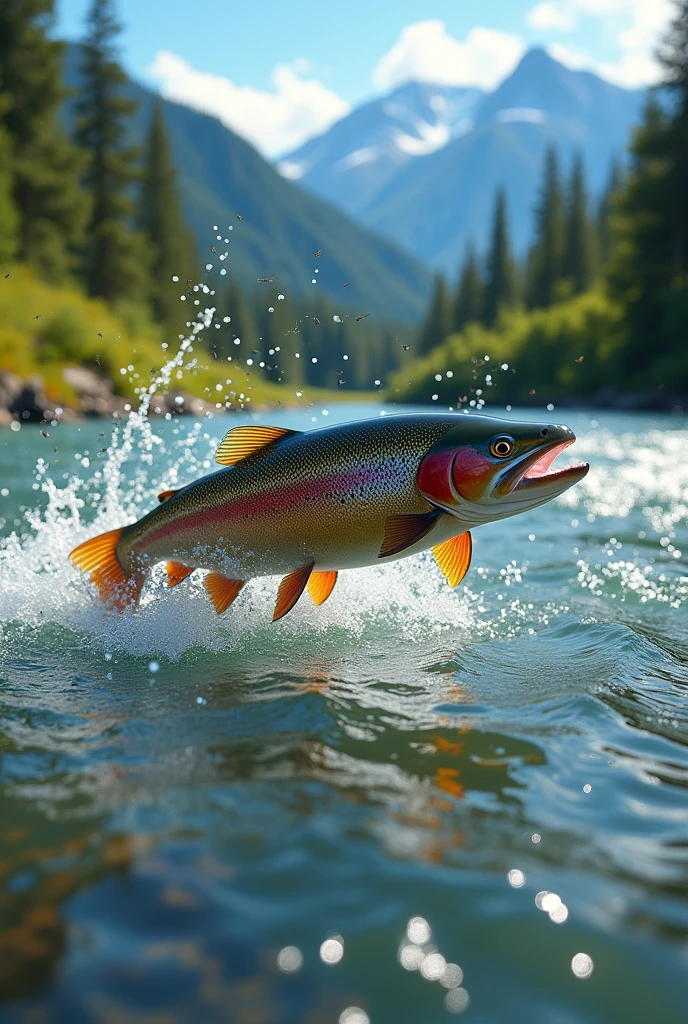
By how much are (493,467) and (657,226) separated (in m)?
46.6

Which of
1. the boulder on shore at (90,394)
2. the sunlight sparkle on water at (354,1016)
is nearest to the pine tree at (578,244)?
the boulder on shore at (90,394)

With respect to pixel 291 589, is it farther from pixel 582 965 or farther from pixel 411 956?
pixel 582 965

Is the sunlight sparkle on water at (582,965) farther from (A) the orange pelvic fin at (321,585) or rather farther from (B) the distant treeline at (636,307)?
(B) the distant treeline at (636,307)

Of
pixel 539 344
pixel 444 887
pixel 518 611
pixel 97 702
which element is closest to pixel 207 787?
pixel 444 887

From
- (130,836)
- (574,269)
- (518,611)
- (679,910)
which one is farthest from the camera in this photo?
(574,269)

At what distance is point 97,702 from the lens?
13.8 feet

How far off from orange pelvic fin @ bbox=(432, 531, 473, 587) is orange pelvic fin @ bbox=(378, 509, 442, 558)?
381mm

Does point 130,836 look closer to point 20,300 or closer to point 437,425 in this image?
point 437,425

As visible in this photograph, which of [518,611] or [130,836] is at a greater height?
[130,836]

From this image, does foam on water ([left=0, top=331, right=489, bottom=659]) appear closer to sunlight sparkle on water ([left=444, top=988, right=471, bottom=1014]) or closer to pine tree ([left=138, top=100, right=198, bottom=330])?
sunlight sparkle on water ([left=444, top=988, right=471, bottom=1014])

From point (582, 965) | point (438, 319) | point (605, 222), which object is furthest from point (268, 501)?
point (438, 319)

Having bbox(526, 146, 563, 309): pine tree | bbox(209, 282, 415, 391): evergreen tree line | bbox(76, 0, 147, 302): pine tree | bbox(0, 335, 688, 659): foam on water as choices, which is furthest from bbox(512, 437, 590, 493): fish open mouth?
bbox(209, 282, 415, 391): evergreen tree line

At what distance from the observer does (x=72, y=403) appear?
108ft

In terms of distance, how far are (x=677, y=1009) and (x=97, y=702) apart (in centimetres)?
283
